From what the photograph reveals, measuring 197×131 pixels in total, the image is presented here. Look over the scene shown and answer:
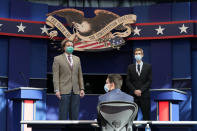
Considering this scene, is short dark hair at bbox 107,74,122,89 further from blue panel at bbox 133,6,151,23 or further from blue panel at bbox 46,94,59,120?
blue panel at bbox 133,6,151,23

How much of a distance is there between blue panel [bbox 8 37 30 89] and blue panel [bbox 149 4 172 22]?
3410 mm

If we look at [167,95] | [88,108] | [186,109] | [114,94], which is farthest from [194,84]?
[114,94]

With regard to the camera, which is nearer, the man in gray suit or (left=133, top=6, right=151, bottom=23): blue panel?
the man in gray suit

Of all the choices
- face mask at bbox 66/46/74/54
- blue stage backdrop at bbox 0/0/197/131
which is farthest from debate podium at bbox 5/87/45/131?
blue stage backdrop at bbox 0/0/197/131

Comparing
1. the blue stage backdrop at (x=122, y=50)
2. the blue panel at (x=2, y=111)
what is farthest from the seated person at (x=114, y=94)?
the blue panel at (x=2, y=111)

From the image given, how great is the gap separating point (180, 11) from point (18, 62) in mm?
4416

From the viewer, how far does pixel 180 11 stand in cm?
1120

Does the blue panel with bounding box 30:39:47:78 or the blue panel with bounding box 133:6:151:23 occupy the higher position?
the blue panel with bounding box 133:6:151:23

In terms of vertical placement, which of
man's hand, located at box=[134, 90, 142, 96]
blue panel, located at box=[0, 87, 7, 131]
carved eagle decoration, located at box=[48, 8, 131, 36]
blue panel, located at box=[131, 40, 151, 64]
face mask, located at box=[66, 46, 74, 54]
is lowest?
blue panel, located at box=[0, 87, 7, 131]

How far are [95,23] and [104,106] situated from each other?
252 inches

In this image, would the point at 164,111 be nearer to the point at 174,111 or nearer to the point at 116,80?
the point at 174,111

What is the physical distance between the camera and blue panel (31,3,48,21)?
1138cm

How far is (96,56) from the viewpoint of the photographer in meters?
11.7

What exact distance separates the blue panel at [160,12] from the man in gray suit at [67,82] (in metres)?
5.02
